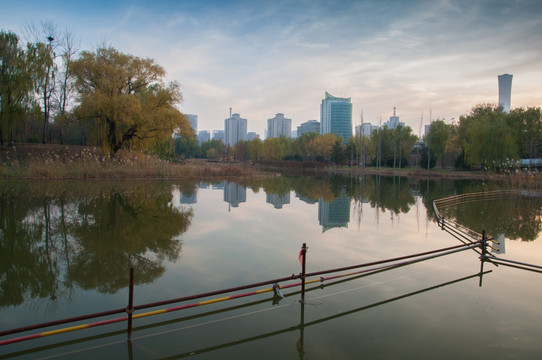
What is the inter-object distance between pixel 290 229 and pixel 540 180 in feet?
59.0

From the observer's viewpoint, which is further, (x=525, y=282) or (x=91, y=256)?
(x=91, y=256)

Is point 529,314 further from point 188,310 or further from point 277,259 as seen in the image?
point 188,310

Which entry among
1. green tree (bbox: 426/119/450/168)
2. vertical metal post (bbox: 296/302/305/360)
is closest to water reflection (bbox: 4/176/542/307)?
vertical metal post (bbox: 296/302/305/360)

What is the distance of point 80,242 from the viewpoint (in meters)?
6.89

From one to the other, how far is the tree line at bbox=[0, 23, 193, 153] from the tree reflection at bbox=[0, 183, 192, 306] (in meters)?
11.5

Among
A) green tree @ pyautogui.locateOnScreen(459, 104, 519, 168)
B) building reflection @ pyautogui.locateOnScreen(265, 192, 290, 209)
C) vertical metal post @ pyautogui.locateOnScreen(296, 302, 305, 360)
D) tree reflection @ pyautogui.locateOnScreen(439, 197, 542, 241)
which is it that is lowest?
vertical metal post @ pyautogui.locateOnScreen(296, 302, 305, 360)

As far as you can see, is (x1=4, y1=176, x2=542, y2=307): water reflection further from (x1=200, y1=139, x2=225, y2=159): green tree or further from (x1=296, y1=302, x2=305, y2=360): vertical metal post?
(x1=200, y1=139, x2=225, y2=159): green tree

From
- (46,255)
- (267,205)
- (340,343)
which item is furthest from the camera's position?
(267,205)

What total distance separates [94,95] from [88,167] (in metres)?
5.24

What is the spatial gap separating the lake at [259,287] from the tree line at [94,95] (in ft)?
46.8

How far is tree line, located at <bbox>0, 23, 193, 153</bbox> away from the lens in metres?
21.0

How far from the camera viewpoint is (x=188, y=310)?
425cm

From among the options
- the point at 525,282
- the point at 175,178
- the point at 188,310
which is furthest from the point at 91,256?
the point at 175,178

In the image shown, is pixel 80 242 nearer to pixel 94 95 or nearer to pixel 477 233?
pixel 477 233
